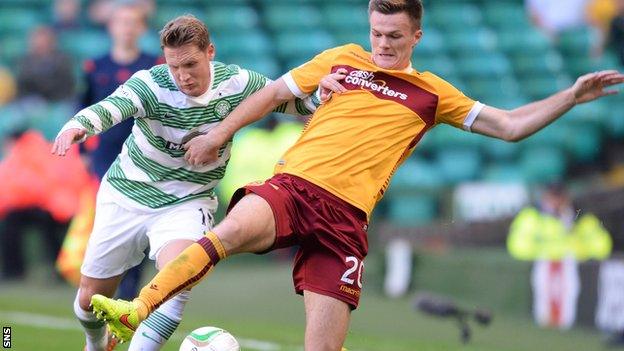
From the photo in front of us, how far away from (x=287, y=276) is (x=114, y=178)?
29.8 feet

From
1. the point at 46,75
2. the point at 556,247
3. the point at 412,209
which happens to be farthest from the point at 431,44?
the point at 556,247

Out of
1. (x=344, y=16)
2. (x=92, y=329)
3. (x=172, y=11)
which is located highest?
(x=344, y=16)

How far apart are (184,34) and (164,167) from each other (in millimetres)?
820

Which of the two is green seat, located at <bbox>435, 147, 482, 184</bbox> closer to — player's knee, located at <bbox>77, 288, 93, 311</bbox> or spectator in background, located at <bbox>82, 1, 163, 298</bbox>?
spectator in background, located at <bbox>82, 1, 163, 298</bbox>

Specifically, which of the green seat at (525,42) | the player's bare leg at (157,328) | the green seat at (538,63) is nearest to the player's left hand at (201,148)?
the player's bare leg at (157,328)

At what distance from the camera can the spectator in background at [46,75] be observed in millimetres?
17000

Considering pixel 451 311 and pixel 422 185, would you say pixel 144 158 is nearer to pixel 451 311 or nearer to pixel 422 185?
pixel 451 311

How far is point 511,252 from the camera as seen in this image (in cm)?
1398

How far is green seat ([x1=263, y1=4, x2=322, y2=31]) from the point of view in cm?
1970

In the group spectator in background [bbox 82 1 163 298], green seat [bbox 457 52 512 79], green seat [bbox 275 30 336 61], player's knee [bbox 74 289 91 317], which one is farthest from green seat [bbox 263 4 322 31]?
player's knee [bbox 74 289 91 317]

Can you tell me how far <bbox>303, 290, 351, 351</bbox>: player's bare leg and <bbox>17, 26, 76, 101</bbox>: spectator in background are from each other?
36.8ft

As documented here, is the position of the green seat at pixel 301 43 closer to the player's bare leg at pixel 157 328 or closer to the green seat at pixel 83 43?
the green seat at pixel 83 43

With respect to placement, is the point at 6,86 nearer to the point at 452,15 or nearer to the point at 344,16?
the point at 344,16

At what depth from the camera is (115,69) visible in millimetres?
9492
